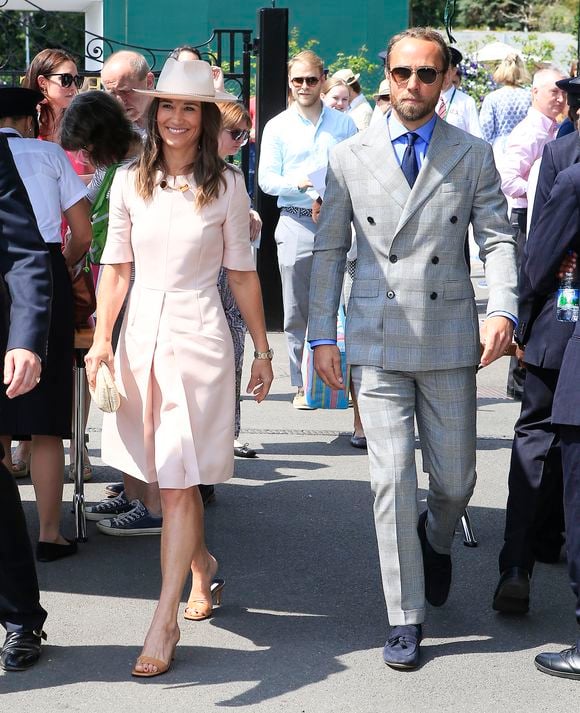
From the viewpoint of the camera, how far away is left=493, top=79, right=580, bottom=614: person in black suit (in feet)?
16.2

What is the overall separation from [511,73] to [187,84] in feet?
26.0

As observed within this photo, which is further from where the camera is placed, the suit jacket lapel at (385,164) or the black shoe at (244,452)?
the black shoe at (244,452)

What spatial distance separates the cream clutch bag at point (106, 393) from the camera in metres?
4.55

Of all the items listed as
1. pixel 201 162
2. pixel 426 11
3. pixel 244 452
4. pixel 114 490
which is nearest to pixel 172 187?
pixel 201 162

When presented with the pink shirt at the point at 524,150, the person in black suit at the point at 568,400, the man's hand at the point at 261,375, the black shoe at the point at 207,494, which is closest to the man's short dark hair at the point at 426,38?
the person in black suit at the point at 568,400

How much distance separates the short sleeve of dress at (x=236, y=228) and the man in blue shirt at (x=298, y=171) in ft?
12.7

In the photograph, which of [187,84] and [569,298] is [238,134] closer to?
[187,84]

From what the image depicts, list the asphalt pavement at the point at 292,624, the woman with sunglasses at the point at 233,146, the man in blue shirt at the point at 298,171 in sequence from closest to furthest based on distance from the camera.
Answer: the asphalt pavement at the point at 292,624, the woman with sunglasses at the point at 233,146, the man in blue shirt at the point at 298,171

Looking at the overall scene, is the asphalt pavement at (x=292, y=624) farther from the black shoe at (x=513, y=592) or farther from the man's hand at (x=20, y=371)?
the man's hand at (x=20, y=371)

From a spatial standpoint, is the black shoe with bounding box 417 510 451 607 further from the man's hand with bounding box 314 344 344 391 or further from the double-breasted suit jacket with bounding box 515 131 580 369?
the double-breasted suit jacket with bounding box 515 131 580 369

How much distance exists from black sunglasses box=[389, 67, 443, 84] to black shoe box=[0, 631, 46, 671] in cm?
236

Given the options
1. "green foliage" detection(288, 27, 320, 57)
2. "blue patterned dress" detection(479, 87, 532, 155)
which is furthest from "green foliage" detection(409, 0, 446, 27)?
"blue patterned dress" detection(479, 87, 532, 155)

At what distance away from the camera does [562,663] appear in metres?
4.51

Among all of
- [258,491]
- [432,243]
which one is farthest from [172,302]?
[258,491]
